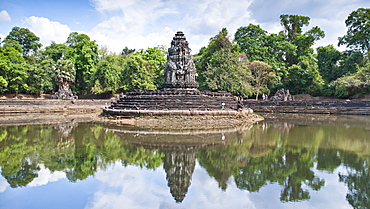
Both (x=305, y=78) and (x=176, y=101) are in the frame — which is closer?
(x=176, y=101)

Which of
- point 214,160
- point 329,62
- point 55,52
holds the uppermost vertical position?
point 55,52

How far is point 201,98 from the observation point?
53.6ft

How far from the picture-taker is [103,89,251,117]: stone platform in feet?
48.8

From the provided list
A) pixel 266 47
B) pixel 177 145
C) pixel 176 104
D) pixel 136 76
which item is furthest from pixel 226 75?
pixel 177 145

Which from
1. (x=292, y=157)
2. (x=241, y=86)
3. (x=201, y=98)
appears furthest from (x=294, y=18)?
(x=292, y=157)

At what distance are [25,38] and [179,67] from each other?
33.0 m

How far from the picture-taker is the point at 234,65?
30.7m

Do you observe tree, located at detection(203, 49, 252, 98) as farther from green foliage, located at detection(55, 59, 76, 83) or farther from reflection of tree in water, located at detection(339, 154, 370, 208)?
reflection of tree in water, located at detection(339, 154, 370, 208)

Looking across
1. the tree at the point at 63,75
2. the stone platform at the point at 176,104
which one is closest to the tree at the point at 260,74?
the stone platform at the point at 176,104

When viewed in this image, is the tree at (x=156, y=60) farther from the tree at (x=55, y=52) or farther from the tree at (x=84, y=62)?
the tree at (x=55, y=52)

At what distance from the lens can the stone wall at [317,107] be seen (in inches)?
940

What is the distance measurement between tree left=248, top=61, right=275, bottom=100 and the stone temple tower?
50.3 feet

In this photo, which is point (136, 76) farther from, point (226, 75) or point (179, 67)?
point (179, 67)

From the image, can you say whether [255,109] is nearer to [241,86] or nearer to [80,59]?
[241,86]
